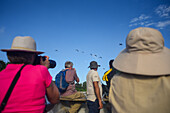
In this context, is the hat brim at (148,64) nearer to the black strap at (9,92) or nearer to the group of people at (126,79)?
the group of people at (126,79)

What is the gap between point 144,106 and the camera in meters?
1.27

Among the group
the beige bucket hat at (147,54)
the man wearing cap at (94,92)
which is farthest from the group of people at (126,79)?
the man wearing cap at (94,92)

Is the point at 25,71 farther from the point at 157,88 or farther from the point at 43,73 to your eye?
the point at 157,88

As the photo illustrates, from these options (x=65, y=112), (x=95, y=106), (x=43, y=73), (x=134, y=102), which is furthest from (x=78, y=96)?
(x=134, y=102)

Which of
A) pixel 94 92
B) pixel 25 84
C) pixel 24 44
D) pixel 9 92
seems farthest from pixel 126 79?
pixel 94 92

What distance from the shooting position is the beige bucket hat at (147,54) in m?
1.28

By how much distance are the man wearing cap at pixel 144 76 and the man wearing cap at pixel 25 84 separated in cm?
97

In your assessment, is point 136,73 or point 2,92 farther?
point 2,92

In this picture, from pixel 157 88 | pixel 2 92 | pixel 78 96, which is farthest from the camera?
pixel 78 96

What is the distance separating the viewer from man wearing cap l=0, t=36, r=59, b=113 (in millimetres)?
1665

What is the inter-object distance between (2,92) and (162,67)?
72.3 inches

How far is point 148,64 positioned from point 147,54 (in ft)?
0.35

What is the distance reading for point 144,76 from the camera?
1.33 m

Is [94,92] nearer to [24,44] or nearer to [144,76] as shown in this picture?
[24,44]
